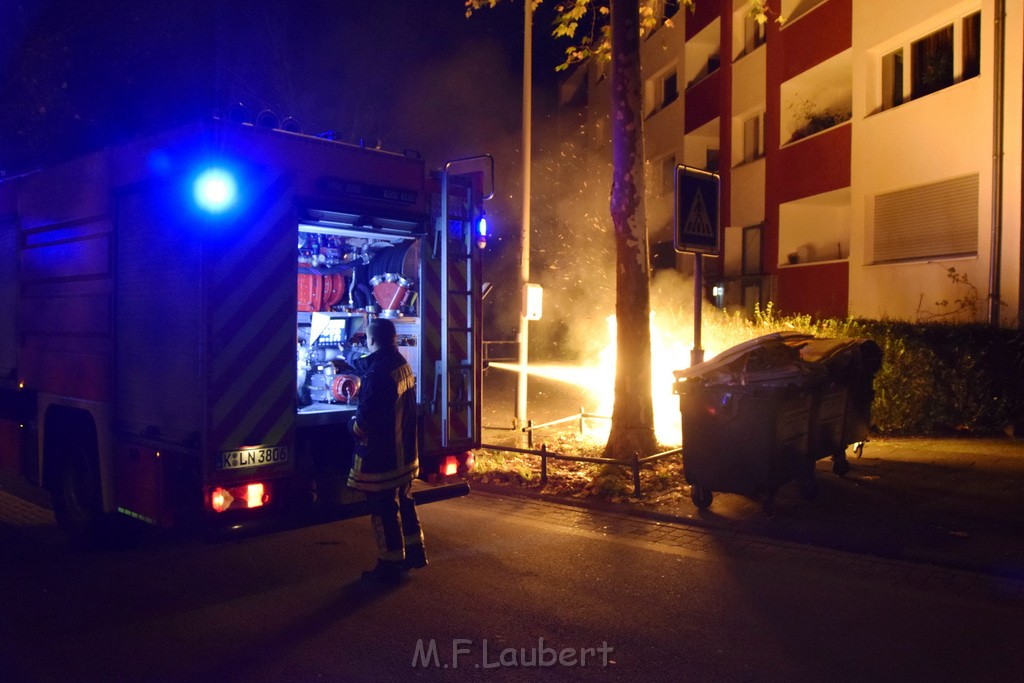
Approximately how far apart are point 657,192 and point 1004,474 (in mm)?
18870

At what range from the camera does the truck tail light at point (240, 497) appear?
5055 millimetres

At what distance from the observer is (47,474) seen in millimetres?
6660

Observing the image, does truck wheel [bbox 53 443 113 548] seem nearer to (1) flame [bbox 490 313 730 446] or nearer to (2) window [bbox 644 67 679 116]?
(1) flame [bbox 490 313 730 446]

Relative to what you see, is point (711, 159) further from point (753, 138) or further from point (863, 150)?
point (863, 150)

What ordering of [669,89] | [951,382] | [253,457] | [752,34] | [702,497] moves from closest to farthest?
[253,457]
[702,497]
[951,382]
[752,34]
[669,89]

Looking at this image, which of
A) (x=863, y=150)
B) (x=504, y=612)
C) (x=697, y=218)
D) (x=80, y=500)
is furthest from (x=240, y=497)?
(x=863, y=150)

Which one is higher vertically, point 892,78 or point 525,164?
point 892,78

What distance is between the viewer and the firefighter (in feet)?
17.8

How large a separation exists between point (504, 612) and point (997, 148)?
12.2 m

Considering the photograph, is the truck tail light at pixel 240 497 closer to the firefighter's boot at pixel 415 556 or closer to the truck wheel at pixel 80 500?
the firefighter's boot at pixel 415 556

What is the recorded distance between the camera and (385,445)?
215 inches

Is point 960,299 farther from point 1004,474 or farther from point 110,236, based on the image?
point 110,236

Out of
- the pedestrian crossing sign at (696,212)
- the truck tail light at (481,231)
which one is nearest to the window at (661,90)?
the pedestrian crossing sign at (696,212)

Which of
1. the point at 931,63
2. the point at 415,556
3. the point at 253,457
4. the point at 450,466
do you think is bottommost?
the point at 415,556
